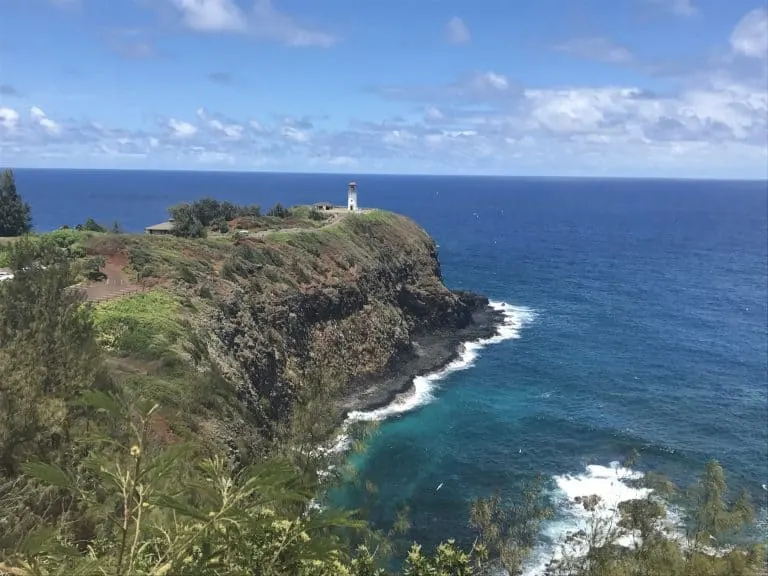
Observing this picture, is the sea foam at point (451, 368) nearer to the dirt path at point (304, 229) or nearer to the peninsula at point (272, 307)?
the peninsula at point (272, 307)

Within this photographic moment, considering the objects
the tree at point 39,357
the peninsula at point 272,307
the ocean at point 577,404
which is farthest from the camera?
the ocean at point 577,404

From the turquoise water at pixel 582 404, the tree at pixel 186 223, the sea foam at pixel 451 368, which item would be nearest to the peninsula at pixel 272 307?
the tree at pixel 186 223

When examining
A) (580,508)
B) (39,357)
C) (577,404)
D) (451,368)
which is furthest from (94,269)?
(577,404)

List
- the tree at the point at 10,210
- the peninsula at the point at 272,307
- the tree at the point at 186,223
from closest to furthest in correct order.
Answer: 1. the peninsula at the point at 272,307
2. the tree at the point at 10,210
3. the tree at the point at 186,223

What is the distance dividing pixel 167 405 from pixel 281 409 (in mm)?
19661

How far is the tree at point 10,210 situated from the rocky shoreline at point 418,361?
39.2 meters

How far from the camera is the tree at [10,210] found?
59.5m

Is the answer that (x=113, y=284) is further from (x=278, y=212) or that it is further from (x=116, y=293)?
(x=278, y=212)

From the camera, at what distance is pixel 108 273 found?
148 ft

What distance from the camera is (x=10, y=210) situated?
5988cm

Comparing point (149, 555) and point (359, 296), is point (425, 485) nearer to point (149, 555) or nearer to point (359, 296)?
point (359, 296)

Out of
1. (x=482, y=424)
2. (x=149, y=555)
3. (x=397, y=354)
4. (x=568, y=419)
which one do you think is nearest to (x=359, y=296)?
(x=397, y=354)

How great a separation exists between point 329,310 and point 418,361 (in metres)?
12.5

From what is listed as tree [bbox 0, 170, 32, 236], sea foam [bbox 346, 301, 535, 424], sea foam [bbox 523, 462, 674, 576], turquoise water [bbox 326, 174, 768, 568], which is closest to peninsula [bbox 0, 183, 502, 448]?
sea foam [bbox 346, 301, 535, 424]
